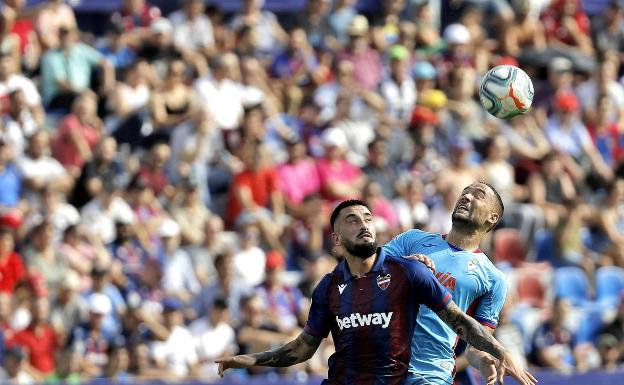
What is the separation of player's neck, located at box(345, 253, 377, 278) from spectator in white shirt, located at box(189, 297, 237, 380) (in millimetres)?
6633

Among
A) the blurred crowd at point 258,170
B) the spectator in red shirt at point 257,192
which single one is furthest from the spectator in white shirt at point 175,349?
the spectator in red shirt at point 257,192

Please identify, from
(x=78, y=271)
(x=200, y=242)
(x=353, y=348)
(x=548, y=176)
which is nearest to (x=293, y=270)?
(x=200, y=242)

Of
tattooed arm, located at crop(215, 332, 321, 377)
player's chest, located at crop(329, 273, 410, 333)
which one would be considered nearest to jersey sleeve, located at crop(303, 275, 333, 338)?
tattooed arm, located at crop(215, 332, 321, 377)

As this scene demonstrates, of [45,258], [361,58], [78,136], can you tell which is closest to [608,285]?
[361,58]

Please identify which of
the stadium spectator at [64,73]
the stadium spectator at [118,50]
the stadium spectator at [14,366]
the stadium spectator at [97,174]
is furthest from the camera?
the stadium spectator at [118,50]

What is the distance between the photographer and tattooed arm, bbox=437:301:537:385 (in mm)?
8742

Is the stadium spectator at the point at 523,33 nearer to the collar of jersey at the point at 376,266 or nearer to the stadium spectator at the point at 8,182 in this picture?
the stadium spectator at the point at 8,182

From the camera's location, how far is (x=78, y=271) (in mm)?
15758

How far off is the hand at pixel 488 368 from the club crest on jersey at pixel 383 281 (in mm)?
742

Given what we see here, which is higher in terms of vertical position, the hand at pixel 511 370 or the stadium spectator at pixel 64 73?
the hand at pixel 511 370

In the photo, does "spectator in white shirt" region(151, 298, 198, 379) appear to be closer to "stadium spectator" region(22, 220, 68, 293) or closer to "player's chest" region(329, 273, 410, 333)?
"stadium spectator" region(22, 220, 68, 293)

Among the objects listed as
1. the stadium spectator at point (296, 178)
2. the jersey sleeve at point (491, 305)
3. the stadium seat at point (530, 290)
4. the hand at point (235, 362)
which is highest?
the jersey sleeve at point (491, 305)

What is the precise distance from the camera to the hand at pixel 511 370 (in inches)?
340

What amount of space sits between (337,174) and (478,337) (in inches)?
351
